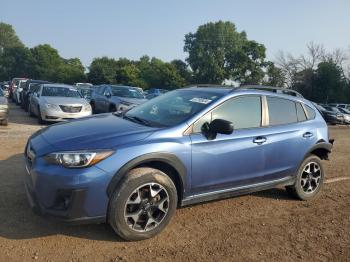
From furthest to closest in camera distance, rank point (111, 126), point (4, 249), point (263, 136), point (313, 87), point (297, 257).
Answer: point (313, 87), point (263, 136), point (111, 126), point (297, 257), point (4, 249)

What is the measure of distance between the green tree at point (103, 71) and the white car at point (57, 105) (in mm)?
41989

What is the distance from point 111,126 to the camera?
4305 millimetres

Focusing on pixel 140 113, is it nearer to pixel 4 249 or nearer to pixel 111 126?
pixel 111 126

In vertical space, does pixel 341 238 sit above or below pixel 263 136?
below

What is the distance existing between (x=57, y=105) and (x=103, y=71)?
145 ft

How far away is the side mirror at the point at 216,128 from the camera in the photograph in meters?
4.26

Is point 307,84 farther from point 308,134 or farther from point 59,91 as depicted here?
point 308,134

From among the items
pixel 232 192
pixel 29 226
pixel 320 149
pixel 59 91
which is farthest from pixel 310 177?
pixel 59 91

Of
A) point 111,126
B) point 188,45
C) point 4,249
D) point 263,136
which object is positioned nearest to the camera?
point 4,249

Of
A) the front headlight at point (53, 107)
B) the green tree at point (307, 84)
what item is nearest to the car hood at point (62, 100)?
the front headlight at point (53, 107)

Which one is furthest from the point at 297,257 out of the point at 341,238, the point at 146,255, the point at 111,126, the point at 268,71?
the point at 268,71

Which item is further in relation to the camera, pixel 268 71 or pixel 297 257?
pixel 268 71

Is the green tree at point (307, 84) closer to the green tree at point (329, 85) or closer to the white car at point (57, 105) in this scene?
the green tree at point (329, 85)

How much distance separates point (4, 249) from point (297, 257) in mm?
2874
